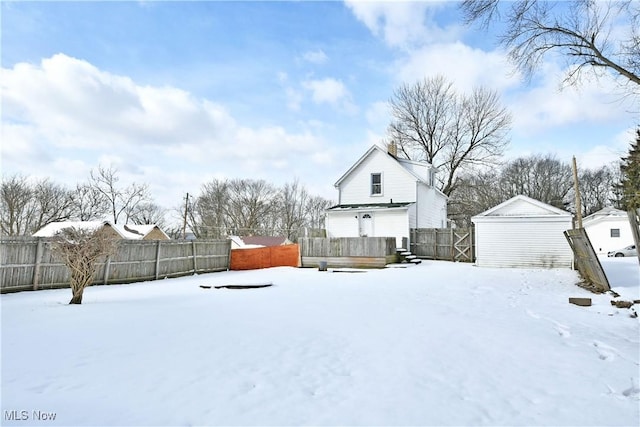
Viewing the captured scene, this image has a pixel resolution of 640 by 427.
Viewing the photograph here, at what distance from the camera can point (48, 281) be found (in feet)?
35.0

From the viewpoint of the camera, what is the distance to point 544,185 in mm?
44688

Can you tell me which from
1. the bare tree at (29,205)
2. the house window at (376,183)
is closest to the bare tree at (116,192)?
the bare tree at (29,205)

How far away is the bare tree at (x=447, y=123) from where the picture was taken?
31.5m

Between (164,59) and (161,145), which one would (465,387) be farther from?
(161,145)

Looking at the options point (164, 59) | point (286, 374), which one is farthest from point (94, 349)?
point (164, 59)

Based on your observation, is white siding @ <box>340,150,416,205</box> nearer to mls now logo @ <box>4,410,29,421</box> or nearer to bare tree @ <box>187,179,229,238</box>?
mls now logo @ <box>4,410,29,421</box>

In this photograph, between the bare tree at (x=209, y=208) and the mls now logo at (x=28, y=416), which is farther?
the bare tree at (x=209, y=208)

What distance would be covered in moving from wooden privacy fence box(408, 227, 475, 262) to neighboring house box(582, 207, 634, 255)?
21.4 m

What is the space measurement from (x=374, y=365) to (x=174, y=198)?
53.8m

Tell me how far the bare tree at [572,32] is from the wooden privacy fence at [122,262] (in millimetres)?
12379

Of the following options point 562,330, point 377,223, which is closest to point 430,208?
point 377,223

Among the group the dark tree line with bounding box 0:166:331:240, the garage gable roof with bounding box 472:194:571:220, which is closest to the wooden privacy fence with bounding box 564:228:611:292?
the garage gable roof with bounding box 472:194:571:220

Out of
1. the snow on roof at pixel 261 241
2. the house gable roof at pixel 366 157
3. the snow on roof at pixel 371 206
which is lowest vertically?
the snow on roof at pixel 261 241

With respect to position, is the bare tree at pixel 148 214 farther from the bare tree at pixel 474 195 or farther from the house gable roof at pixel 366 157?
the bare tree at pixel 474 195
